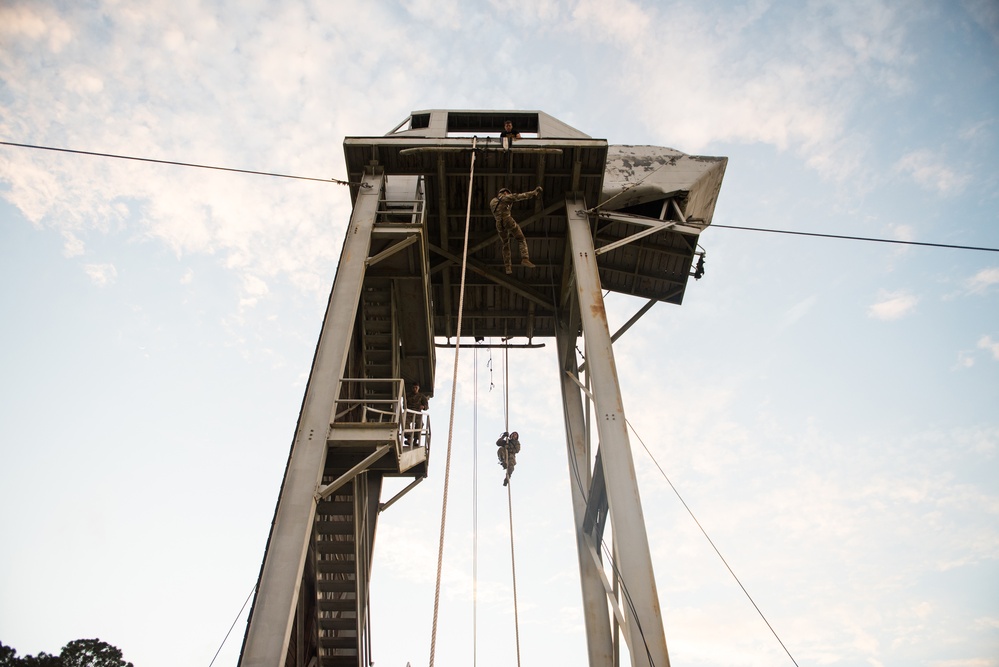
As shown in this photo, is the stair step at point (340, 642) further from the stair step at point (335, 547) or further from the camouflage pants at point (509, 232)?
the camouflage pants at point (509, 232)

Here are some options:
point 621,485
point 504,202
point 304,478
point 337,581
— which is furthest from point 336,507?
point 504,202

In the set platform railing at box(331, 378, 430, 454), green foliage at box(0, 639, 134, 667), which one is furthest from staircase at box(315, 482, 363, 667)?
green foliage at box(0, 639, 134, 667)

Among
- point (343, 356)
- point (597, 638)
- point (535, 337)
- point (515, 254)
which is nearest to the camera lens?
point (343, 356)

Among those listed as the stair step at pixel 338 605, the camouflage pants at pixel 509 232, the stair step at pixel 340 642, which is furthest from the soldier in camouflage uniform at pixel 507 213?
the stair step at pixel 340 642

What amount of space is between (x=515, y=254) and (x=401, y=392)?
663 cm

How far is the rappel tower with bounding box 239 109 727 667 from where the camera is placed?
7.96 meters

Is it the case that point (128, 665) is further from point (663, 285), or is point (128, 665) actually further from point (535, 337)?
point (663, 285)

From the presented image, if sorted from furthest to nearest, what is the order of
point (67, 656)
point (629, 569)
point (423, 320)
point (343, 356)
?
point (67, 656), point (423, 320), point (343, 356), point (629, 569)

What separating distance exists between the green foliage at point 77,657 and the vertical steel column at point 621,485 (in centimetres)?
2288

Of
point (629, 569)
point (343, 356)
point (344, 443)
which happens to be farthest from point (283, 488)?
point (629, 569)

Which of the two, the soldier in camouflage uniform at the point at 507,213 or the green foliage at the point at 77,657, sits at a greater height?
the soldier in camouflage uniform at the point at 507,213

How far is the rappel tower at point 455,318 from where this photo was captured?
313 inches

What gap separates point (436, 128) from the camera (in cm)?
1284

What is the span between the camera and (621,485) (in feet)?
27.5
